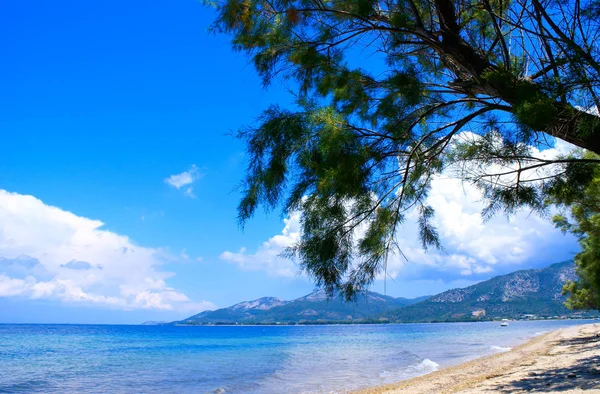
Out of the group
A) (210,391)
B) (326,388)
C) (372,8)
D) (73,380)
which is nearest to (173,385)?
(210,391)

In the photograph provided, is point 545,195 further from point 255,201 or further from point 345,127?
point 255,201

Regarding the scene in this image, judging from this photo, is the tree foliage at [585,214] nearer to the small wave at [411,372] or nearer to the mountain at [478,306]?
the small wave at [411,372]

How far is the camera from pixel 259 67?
372 cm

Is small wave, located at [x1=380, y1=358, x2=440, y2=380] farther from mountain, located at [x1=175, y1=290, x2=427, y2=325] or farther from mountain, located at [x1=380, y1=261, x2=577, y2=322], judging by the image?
mountain, located at [x1=380, y1=261, x2=577, y2=322]

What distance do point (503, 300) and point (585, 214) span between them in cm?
13416

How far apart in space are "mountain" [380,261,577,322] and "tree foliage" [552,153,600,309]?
9804 centimetres

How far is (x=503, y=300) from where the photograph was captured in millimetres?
127938

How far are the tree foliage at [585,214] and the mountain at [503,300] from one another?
98.0 metres

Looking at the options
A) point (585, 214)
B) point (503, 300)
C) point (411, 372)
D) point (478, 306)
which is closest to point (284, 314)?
point (478, 306)

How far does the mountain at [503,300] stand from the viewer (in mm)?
117188

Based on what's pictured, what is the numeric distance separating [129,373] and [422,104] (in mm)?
19242

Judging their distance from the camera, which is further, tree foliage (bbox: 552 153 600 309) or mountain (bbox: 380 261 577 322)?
mountain (bbox: 380 261 577 322)

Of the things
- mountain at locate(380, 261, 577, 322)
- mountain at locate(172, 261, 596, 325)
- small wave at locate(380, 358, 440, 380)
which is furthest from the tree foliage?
mountain at locate(380, 261, 577, 322)

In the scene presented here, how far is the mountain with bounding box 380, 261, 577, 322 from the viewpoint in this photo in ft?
384
